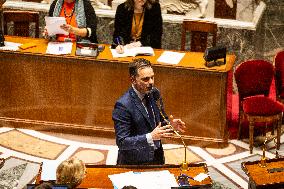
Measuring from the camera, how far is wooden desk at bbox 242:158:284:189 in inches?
163

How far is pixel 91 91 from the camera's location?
6.36 m

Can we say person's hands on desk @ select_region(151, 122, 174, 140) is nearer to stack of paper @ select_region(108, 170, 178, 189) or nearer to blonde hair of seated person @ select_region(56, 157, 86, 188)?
stack of paper @ select_region(108, 170, 178, 189)

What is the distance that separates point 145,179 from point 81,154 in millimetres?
2347

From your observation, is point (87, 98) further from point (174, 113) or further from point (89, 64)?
point (174, 113)

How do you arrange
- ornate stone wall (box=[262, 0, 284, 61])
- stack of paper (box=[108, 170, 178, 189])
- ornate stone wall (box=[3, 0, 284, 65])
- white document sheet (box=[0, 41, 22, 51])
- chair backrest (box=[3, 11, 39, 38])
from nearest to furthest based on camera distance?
stack of paper (box=[108, 170, 178, 189]), white document sheet (box=[0, 41, 22, 51]), chair backrest (box=[3, 11, 39, 38]), ornate stone wall (box=[3, 0, 284, 65]), ornate stone wall (box=[262, 0, 284, 61])

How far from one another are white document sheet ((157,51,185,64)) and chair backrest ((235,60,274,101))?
683mm

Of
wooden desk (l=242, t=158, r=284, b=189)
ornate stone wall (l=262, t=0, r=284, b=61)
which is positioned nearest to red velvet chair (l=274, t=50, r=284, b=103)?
ornate stone wall (l=262, t=0, r=284, b=61)

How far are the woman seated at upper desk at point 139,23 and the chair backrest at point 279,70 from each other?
1.47 m

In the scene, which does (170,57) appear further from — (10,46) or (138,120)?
(138,120)

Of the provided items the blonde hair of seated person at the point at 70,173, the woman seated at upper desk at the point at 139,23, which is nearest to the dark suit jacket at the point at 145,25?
the woman seated at upper desk at the point at 139,23

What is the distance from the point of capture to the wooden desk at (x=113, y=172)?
12.9 ft

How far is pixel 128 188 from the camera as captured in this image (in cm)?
340

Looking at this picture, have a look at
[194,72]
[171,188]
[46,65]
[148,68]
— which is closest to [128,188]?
[171,188]

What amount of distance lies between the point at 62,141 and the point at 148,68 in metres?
2.66
